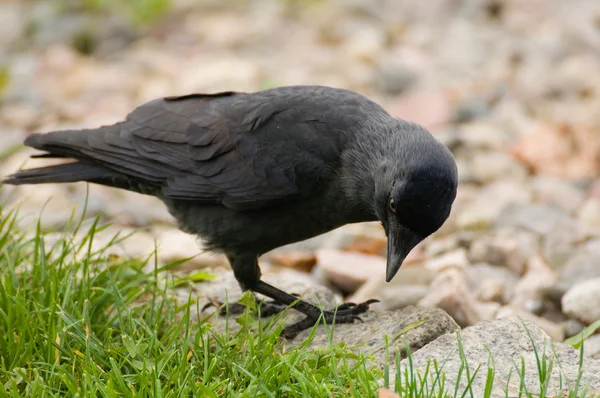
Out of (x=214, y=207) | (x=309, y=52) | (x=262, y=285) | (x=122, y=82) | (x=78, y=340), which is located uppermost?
(x=309, y=52)

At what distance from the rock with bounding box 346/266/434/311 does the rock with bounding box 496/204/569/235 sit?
1216mm

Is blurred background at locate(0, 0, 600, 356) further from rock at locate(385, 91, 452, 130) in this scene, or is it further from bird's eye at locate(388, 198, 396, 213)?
bird's eye at locate(388, 198, 396, 213)

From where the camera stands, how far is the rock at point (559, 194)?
7130mm

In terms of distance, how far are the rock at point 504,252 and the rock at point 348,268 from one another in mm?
669

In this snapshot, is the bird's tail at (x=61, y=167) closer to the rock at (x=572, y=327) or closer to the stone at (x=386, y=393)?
the stone at (x=386, y=393)

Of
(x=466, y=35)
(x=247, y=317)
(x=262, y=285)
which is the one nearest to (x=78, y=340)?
(x=247, y=317)

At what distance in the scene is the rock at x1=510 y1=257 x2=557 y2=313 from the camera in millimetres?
5391

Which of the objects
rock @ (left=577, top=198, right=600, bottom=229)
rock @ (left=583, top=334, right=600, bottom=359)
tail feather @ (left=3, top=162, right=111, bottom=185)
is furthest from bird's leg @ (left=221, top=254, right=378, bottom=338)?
rock @ (left=577, top=198, right=600, bottom=229)

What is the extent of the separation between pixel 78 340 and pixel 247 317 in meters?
0.73

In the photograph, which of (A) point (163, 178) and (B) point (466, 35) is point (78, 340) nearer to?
(A) point (163, 178)

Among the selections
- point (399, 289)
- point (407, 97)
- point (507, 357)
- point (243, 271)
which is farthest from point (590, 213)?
point (507, 357)

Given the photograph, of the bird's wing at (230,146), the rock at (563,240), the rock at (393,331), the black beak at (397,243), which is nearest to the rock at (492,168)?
the rock at (563,240)

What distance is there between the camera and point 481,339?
3.84 m

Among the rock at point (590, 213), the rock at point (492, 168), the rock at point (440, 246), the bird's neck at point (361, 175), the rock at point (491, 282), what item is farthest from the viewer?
the rock at point (492, 168)
